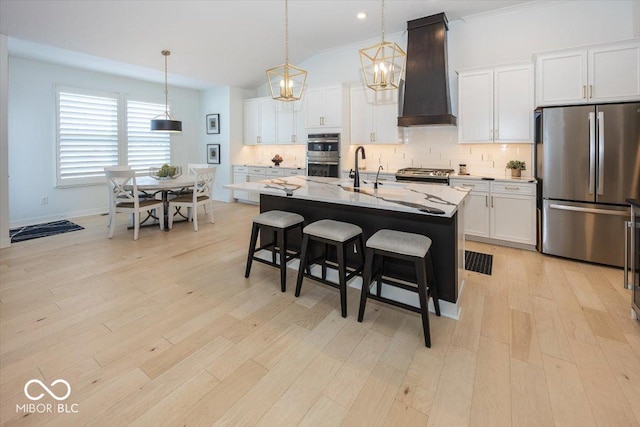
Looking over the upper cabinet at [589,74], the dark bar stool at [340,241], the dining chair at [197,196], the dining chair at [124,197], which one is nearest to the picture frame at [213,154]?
the dining chair at [197,196]

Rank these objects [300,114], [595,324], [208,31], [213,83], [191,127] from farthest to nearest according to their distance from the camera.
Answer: [191,127], [213,83], [300,114], [208,31], [595,324]

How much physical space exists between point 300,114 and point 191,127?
3.11 metres

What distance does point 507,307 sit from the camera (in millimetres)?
2625

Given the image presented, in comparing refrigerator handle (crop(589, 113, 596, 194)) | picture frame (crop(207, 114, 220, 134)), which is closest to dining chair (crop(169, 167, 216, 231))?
picture frame (crop(207, 114, 220, 134))

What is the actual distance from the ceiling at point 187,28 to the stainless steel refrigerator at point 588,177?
6.72 feet

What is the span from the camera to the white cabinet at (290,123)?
6.59 m

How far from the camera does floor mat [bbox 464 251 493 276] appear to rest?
3.48 m

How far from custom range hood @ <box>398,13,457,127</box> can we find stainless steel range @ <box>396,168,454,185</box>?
2.31ft

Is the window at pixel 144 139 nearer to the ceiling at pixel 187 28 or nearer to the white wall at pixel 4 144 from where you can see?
the ceiling at pixel 187 28

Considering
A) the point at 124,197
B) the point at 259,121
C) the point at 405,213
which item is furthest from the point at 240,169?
the point at 405,213

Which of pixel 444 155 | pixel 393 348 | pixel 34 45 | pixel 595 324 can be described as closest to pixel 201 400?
pixel 393 348

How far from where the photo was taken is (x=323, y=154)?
19.3 feet

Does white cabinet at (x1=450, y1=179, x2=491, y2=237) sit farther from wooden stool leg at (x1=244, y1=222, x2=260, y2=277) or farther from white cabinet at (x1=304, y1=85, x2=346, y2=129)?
wooden stool leg at (x1=244, y1=222, x2=260, y2=277)

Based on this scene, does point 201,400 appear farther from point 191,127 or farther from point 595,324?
point 191,127
